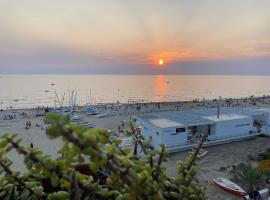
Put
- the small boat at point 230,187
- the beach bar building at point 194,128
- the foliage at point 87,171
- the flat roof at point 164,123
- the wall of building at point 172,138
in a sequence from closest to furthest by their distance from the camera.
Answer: the foliage at point 87,171
the small boat at point 230,187
the wall of building at point 172,138
the beach bar building at point 194,128
the flat roof at point 164,123

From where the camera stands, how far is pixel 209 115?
73.8 feet

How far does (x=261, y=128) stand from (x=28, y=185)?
24.7 metres

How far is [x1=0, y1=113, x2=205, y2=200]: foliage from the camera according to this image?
85 cm

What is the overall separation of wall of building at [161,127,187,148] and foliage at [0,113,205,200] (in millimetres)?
16311

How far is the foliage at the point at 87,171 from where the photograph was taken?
85 centimetres

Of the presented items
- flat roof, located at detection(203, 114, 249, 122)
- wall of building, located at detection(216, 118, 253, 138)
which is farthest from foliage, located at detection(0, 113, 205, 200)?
flat roof, located at detection(203, 114, 249, 122)

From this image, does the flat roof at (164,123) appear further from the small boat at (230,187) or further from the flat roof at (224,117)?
the small boat at (230,187)

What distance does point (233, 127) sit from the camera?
2102 centimetres

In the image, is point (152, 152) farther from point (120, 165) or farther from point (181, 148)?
point (181, 148)

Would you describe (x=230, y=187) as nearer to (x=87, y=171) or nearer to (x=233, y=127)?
(x=233, y=127)

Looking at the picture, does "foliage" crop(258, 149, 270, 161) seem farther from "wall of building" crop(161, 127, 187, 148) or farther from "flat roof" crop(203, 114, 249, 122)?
"wall of building" crop(161, 127, 187, 148)

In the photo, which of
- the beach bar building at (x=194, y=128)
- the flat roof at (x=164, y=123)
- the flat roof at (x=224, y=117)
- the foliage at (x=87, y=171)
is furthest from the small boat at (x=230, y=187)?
the foliage at (x=87, y=171)

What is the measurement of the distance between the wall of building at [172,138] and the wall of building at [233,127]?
11.4 ft

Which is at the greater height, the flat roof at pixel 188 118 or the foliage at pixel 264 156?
the flat roof at pixel 188 118
